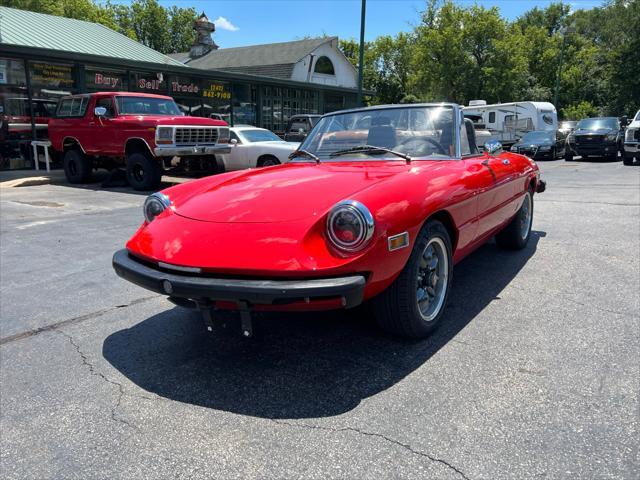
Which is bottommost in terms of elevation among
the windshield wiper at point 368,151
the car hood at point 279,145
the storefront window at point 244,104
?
the car hood at point 279,145

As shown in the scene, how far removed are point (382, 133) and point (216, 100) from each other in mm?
18185

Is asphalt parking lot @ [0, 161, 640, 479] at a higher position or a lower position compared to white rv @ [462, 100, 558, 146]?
lower

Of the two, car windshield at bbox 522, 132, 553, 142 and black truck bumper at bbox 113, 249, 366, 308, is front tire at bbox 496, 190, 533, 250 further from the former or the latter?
car windshield at bbox 522, 132, 553, 142

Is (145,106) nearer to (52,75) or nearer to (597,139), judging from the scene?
(52,75)

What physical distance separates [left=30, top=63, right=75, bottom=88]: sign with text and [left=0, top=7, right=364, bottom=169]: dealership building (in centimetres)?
3

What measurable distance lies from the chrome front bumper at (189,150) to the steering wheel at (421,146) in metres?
7.87

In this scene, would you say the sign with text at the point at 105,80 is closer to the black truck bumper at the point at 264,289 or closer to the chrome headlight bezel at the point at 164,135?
the chrome headlight bezel at the point at 164,135

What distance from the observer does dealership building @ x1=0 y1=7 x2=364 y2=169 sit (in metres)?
14.5

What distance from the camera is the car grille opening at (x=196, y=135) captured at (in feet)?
35.5

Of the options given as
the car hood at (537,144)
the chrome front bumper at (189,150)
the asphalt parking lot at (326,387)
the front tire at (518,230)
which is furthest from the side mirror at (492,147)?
the car hood at (537,144)

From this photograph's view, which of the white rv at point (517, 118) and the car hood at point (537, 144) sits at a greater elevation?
the white rv at point (517, 118)

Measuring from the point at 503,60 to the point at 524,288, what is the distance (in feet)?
115

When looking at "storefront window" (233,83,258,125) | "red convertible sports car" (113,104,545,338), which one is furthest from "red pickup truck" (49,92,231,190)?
"storefront window" (233,83,258,125)

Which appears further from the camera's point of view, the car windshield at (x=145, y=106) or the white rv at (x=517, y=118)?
the white rv at (x=517, y=118)
